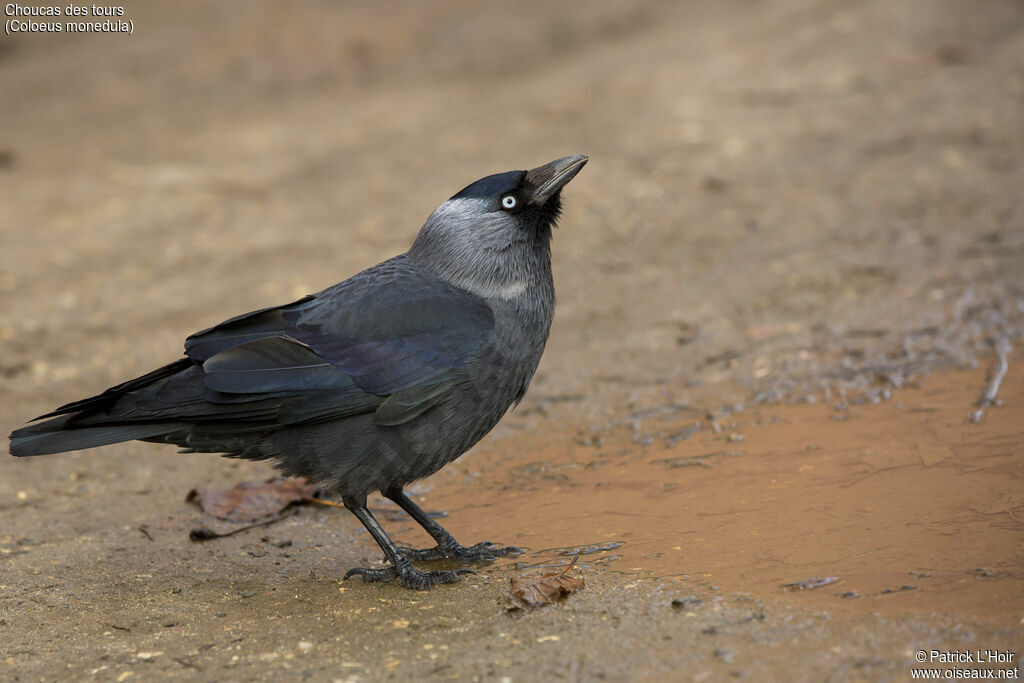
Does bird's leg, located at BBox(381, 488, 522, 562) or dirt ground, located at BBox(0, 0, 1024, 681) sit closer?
dirt ground, located at BBox(0, 0, 1024, 681)

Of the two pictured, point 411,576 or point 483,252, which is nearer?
point 411,576

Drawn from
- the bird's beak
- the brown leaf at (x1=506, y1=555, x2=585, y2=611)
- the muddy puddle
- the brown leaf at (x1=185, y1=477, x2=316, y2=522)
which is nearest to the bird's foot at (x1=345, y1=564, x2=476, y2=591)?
the muddy puddle

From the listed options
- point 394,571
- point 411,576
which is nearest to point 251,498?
point 394,571

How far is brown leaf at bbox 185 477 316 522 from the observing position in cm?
457

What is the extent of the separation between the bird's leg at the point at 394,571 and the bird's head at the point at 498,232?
39.6 inches

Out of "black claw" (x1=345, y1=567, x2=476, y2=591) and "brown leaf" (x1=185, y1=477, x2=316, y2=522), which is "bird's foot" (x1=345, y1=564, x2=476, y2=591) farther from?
"brown leaf" (x1=185, y1=477, x2=316, y2=522)

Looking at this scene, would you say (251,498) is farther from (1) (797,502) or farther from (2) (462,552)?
(1) (797,502)

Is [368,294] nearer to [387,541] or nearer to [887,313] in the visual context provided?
[387,541]

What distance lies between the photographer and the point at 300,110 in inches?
432

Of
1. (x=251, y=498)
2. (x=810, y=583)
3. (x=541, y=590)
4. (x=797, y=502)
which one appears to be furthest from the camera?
(x=251, y=498)

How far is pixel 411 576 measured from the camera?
12.3 feet

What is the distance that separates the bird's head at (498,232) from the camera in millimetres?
4184

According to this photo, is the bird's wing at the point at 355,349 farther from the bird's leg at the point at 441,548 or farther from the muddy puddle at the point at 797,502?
the muddy puddle at the point at 797,502

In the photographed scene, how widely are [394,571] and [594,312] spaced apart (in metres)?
2.93
